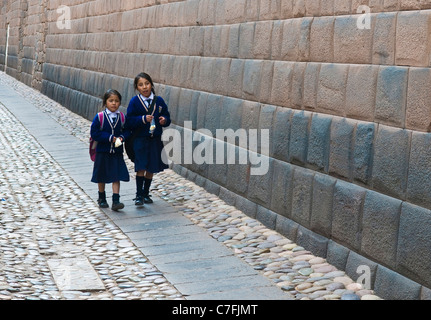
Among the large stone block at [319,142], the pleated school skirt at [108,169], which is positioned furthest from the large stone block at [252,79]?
the pleated school skirt at [108,169]

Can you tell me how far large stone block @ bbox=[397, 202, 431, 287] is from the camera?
4652mm

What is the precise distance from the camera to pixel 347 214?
564 centimetres

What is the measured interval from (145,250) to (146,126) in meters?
2.00

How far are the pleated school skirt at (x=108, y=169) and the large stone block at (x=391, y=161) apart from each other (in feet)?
11.4

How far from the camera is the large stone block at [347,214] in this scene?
549 cm

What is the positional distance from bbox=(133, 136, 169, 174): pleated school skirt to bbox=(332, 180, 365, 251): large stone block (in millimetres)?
2828

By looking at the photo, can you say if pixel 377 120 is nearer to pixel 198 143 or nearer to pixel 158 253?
pixel 158 253

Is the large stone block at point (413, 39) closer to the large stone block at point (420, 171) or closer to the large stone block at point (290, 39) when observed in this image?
the large stone block at point (420, 171)

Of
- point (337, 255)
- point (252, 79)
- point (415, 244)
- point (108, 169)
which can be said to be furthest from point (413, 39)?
point (108, 169)

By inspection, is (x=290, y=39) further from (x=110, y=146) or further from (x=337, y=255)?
(x=110, y=146)

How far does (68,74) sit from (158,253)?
12.6 meters

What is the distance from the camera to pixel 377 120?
5293 millimetres

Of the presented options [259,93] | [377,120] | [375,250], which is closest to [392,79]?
[377,120]

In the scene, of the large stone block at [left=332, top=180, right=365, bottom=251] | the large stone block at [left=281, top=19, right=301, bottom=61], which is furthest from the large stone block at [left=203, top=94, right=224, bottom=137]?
the large stone block at [left=332, top=180, right=365, bottom=251]
